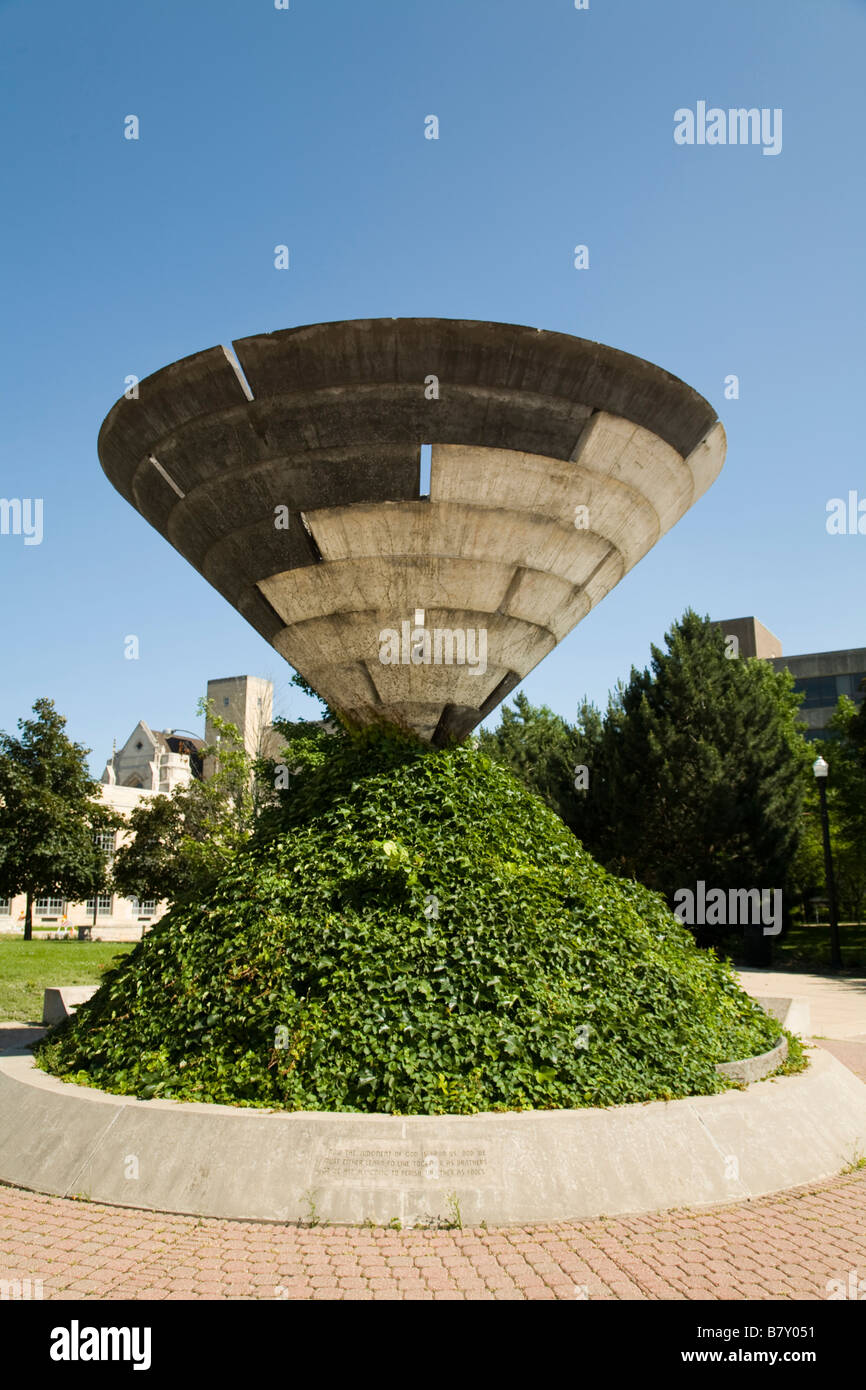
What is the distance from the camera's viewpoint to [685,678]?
28.0 meters

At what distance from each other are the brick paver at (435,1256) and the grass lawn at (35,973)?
4.38 meters

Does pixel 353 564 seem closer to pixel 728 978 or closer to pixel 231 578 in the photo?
pixel 231 578

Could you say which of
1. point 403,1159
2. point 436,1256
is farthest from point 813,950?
point 436,1256

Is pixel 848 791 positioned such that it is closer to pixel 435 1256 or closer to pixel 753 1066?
pixel 753 1066

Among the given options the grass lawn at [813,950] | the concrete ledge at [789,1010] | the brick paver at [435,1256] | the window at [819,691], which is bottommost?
the grass lawn at [813,950]

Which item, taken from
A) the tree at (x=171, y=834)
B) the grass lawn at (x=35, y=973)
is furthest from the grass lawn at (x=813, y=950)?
the grass lawn at (x=35, y=973)

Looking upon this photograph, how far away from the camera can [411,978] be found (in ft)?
21.2

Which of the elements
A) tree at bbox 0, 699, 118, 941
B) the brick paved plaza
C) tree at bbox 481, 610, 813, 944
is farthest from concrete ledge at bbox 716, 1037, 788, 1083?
tree at bbox 0, 699, 118, 941

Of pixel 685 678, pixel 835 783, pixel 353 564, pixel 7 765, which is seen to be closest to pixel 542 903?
pixel 353 564

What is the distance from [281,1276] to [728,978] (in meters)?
5.75

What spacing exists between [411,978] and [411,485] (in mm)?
4189

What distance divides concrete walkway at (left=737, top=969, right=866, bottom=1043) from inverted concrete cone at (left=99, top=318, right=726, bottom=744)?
24.4 feet

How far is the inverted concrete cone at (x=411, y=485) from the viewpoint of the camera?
7.51 meters

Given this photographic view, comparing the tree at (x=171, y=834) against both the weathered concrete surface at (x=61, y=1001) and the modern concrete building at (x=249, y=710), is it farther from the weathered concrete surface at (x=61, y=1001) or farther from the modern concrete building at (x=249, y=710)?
the weathered concrete surface at (x=61, y=1001)
